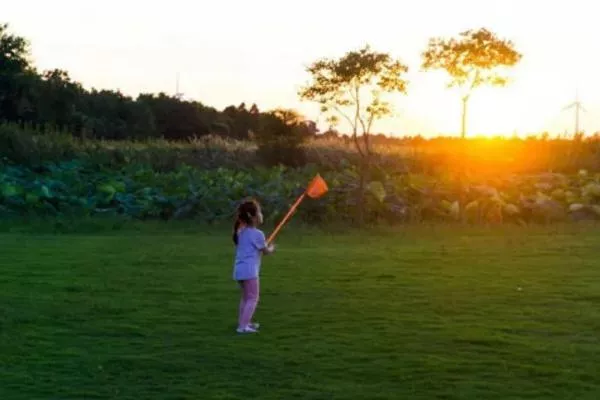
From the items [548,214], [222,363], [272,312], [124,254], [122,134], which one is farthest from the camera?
Answer: [122,134]

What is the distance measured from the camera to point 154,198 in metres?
25.4

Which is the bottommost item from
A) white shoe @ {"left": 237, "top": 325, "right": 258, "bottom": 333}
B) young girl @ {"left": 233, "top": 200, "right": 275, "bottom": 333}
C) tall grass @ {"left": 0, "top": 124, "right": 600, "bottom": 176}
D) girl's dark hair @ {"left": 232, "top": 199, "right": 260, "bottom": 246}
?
white shoe @ {"left": 237, "top": 325, "right": 258, "bottom": 333}

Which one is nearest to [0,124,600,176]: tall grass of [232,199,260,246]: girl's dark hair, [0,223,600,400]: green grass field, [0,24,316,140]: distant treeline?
[0,24,316,140]: distant treeline

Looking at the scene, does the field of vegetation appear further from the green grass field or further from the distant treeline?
the distant treeline

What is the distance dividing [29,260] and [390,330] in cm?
756

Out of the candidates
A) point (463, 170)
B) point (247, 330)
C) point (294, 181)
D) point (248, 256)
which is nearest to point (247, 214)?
point (248, 256)

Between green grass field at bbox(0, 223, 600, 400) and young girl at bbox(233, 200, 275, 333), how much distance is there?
0.28 metres

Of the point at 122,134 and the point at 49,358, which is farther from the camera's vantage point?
the point at 122,134

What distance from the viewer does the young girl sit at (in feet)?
33.9

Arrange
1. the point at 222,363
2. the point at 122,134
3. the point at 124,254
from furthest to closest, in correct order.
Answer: the point at 122,134 → the point at 124,254 → the point at 222,363

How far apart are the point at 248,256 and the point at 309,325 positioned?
0.89 m

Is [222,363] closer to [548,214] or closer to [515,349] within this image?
[515,349]

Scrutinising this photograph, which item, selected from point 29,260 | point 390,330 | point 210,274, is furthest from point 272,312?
point 29,260

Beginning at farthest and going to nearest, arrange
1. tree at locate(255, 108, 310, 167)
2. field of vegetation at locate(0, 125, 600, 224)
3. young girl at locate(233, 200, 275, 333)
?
tree at locate(255, 108, 310, 167)
field of vegetation at locate(0, 125, 600, 224)
young girl at locate(233, 200, 275, 333)
